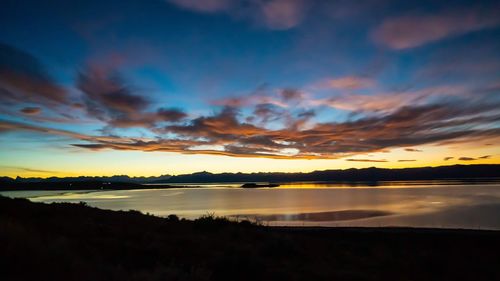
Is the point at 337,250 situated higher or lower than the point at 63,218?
lower

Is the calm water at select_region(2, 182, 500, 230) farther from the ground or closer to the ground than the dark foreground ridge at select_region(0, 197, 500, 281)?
closer to the ground

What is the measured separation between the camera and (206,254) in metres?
13.6

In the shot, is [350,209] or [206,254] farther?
[350,209]

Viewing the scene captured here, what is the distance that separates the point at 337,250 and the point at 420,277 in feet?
17.3

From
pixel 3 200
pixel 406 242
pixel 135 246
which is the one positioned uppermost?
pixel 3 200

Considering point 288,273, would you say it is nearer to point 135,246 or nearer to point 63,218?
point 135,246

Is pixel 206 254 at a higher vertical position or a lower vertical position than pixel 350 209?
higher

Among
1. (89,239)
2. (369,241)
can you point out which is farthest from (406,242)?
(89,239)

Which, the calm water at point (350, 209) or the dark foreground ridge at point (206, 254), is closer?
the dark foreground ridge at point (206, 254)

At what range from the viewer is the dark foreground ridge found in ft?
26.7

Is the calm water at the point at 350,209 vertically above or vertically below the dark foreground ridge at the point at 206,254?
below

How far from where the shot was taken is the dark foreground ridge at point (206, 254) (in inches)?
320

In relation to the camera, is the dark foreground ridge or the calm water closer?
the dark foreground ridge

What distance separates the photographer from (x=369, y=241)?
21.4 metres
